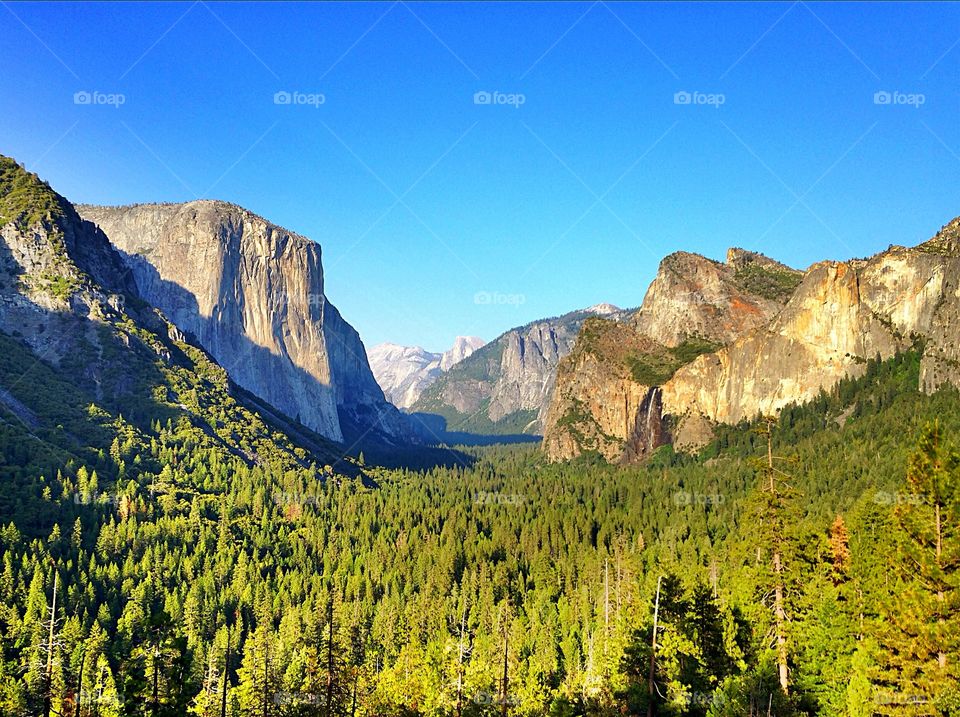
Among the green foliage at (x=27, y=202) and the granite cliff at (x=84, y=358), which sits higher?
the green foliage at (x=27, y=202)

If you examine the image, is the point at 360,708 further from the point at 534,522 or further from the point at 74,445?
the point at 74,445

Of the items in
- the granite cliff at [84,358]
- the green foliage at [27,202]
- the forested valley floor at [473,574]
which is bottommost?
the forested valley floor at [473,574]

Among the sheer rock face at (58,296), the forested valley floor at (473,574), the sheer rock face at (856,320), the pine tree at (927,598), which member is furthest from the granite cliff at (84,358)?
the pine tree at (927,598)

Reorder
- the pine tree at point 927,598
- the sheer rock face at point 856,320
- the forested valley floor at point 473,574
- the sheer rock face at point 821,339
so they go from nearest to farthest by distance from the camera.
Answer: the pine tree at point 927,598
the forested valley floor at point 473,574
the sheer rock face at point 856,320
the sheer rock face at point 821,339

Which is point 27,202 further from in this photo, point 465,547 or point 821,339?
point 821,339

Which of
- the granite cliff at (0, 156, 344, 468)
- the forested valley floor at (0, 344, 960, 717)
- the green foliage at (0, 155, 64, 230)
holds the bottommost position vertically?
the forested valley floor at (0, 344, 960, 717)

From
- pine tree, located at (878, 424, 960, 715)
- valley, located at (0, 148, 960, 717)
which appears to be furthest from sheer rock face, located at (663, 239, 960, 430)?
pine tree, located at (878, 424, 960, 715)

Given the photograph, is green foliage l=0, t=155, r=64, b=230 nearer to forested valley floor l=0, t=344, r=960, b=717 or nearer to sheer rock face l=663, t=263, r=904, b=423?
forested valley floor l=0, t=344, r=960, b=717

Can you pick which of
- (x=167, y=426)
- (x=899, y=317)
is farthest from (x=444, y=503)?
(x=899, y=317)

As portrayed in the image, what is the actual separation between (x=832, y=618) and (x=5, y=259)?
189696 mm

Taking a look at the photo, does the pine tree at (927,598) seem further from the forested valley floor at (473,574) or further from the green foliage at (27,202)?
the green foliage at (27,202)

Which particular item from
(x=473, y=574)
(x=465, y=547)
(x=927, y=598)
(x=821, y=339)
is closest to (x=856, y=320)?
(x=821, y=339)

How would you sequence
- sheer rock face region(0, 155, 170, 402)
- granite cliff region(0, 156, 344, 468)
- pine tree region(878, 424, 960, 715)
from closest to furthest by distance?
pine tree region(878, 424, 960, 715)
granite cliff region(0, 156, 344, 468)
sheer rock face region(0, 155, 170, 402)

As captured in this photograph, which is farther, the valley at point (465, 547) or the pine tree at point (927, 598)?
the valley at point (465, 547)
